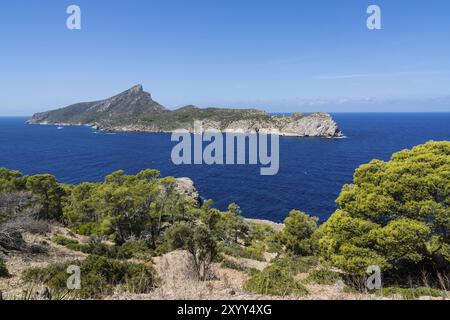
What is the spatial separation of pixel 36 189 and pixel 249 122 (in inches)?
6242

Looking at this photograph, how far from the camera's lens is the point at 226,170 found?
90625 mm

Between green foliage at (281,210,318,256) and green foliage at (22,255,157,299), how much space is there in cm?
1746

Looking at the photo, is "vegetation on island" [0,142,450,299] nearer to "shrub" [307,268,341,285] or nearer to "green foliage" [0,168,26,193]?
"shrub" [307,268,341,285]

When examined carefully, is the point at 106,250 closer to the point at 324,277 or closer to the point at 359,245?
the point at 324,277

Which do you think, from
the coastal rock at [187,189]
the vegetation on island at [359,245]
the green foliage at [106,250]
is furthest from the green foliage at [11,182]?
the coastal rock at [187,189]

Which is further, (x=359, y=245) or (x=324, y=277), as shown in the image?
(x=324, y=277)

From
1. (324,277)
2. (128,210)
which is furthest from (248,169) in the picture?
(324,277)

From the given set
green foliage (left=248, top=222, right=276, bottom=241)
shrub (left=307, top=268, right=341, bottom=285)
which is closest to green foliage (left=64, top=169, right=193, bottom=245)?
green foliage (left=248, top=222, right=276, bottom=241)

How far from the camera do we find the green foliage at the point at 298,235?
2781 centimetres

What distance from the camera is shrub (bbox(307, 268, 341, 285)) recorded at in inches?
605

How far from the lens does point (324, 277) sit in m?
16.0

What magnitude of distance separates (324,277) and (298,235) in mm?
12622

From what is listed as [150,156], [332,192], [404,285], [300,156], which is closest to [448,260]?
[404,285]

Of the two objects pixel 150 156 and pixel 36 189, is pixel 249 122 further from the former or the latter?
pixel 36 189
